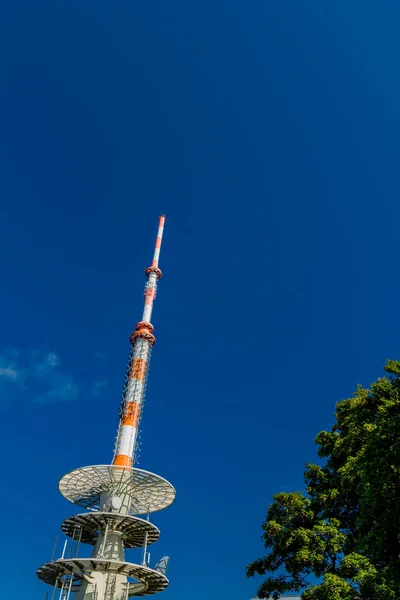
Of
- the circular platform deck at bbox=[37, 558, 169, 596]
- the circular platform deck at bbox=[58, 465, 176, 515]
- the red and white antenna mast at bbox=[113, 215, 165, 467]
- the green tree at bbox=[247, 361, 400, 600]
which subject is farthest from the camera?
the red and white antenna mast at bbox=[113, 215, 165, 467]

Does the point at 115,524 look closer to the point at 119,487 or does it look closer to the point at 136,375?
the point at 119,487

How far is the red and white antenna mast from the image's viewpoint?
140 feet

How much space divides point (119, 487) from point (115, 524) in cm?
265

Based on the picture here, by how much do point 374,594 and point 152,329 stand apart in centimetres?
3452

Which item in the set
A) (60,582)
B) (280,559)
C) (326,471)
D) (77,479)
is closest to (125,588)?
(60,582)

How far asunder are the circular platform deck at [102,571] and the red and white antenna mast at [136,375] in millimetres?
8336

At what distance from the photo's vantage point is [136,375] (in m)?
47.3

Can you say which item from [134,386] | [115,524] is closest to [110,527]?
[115,524]

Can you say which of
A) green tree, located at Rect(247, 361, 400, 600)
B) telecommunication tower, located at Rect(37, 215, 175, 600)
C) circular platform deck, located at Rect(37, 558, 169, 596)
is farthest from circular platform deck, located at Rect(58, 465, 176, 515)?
green tree, located at Rect(247, 361, 400, 600)

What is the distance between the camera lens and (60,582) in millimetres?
36094

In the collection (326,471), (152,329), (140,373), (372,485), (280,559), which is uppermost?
(152,329)

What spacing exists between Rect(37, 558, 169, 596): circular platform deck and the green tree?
11.8m

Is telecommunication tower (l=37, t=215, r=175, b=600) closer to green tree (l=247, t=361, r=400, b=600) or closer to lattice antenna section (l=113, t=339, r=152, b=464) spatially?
lattice antenna section (l=113, t=339, r=152, b=464)

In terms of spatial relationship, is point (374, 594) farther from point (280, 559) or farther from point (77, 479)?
point (77, 479)
